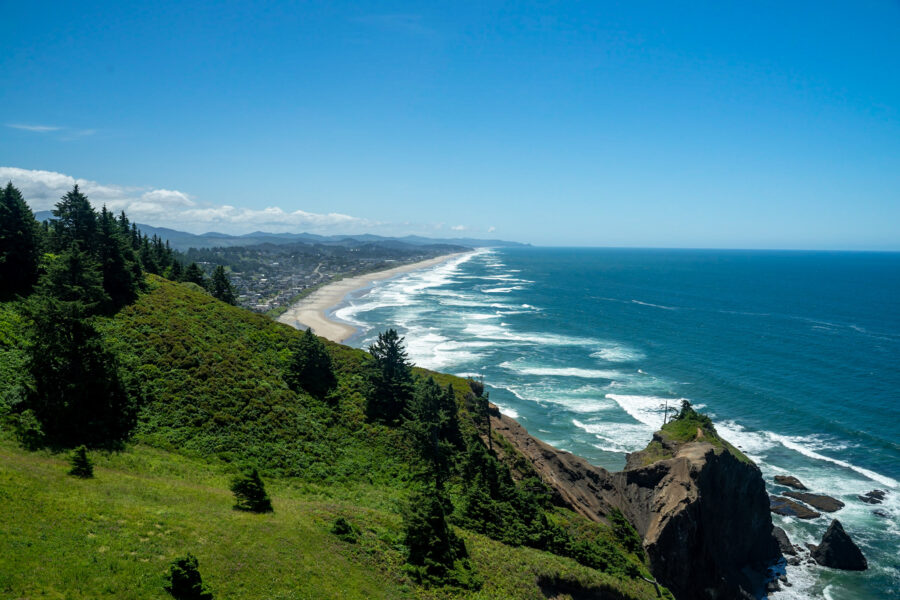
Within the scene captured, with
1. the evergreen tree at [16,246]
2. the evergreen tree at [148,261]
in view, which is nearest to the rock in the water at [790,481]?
the evergreen tree at [16,246]

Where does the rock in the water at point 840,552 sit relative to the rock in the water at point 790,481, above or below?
below

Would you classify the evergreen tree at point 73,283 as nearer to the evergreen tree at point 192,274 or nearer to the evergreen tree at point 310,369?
the evergreen tree at point 310,369

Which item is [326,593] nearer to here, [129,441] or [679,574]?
[129,441]

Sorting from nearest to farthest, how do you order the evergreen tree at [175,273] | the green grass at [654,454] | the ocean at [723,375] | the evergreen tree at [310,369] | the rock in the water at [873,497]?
the evergreen tree at [310,369]
the green grass at [654,454]
the rock in the water at [873,497]
the ocean at [723,375]
the evergreen tree at [175,273]

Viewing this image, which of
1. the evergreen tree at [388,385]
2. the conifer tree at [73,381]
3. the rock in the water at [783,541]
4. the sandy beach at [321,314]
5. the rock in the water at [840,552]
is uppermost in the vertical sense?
the conifer tree at [73,381]

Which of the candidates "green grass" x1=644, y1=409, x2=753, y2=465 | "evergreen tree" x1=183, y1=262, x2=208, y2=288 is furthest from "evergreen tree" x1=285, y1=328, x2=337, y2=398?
"evergreen tree" x1=183, y1=262, x2=208, y2=288

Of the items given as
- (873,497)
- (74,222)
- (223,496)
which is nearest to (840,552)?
(873,497)

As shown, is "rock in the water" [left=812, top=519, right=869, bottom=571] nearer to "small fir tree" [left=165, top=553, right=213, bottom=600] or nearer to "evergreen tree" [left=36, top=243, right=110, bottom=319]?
"small fir tree" [left=165, top=553, right=213, bottom=600]
